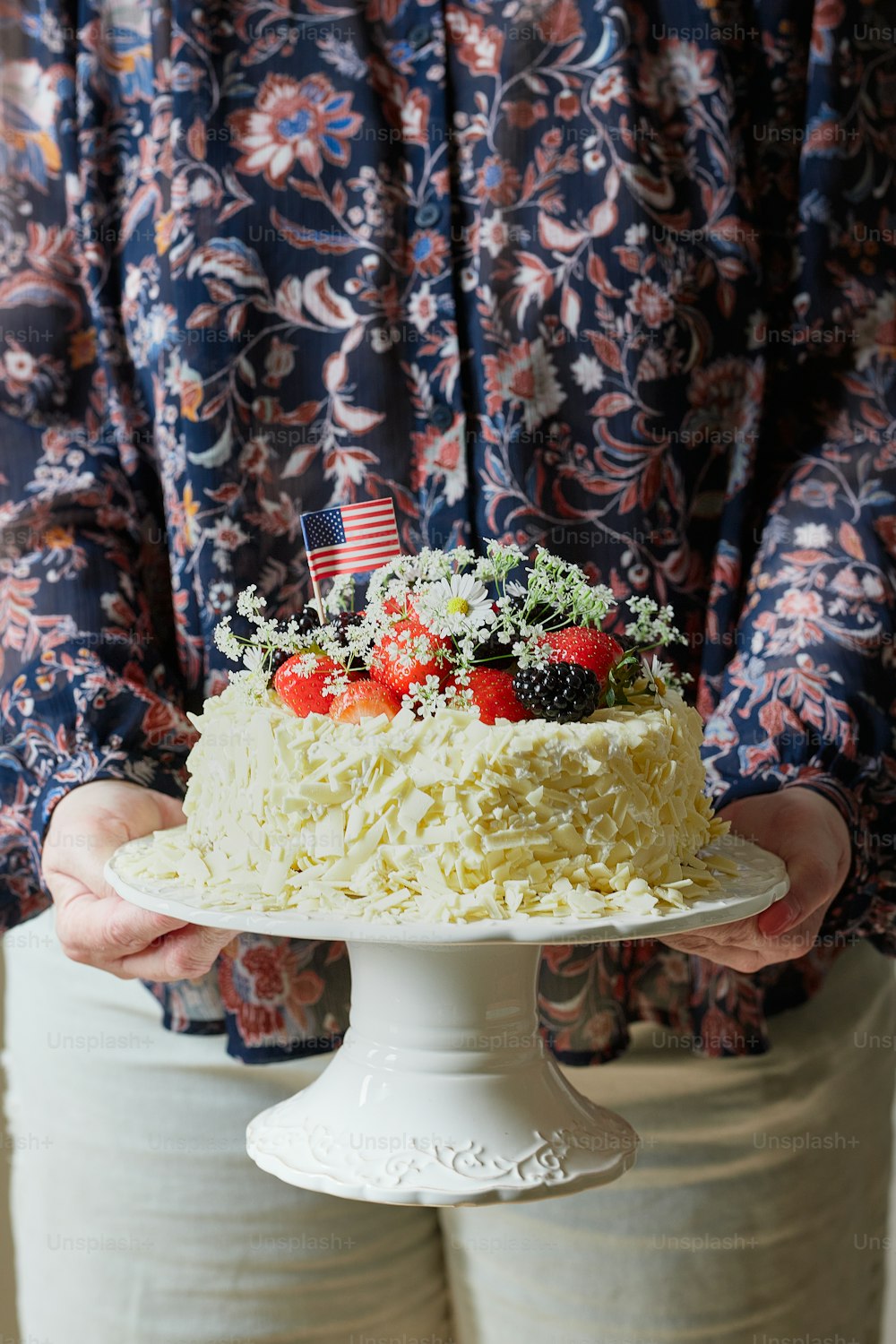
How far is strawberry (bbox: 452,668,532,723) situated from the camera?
0.84m

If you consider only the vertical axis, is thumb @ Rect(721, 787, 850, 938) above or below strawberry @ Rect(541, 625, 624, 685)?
below

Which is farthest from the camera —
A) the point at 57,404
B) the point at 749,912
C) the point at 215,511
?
the point at 57,404

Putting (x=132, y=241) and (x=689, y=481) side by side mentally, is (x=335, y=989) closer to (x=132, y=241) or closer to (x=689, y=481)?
(x=689, y=481)

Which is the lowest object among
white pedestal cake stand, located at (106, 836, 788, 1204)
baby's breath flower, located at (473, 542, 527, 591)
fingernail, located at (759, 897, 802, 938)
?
white pedestal cake stand, located at (106, 836, 788, 1204)

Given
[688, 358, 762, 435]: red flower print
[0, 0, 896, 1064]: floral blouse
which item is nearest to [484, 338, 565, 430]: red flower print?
[0, 0, 896, 1064]: floral blouse

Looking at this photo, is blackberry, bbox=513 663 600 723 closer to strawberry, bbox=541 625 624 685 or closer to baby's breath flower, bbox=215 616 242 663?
strawberry, bbox=541 625 624 685

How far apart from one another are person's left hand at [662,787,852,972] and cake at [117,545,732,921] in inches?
3.1

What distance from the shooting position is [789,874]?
3.11 ft

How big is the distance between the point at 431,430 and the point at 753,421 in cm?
32

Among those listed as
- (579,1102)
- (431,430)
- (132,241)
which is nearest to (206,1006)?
(579,1102)

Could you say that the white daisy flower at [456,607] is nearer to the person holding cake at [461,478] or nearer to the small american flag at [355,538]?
the small american flag at [355,538]

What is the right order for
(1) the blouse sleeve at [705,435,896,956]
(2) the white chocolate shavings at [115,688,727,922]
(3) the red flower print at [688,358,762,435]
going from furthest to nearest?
(3) the red flower print at [688,358,762,435] → (1) the blouse sleeve at [705,435,896,956] → (2) the white chocolate shavings at [115,688,727,922]

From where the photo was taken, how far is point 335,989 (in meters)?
1.16

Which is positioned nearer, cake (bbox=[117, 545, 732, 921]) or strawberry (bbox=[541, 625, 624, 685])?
cake (bbox=[117, 545, 732, 921])
